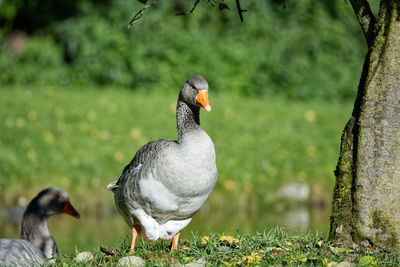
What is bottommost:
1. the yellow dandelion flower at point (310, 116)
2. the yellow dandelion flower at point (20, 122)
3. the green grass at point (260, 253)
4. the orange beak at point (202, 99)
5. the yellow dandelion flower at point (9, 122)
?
the yellow dandelion flower at point (310, 116)

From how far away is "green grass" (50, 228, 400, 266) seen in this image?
12.8ft

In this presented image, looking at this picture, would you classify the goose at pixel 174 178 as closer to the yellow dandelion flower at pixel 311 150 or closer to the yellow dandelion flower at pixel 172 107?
the yellow dandelion flower at pixel 311 150

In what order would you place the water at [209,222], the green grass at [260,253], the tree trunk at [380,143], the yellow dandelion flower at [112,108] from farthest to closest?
the yellow dandelion flower at [112,108] < the water at [209,222] < the tree trunk at [380,143] < the green grass at [260,253]

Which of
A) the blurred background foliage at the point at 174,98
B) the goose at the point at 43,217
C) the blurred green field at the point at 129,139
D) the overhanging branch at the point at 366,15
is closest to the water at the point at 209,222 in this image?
the blurred background foliage at the point at 174,98

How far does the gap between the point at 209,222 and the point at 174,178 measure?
13.3 feet

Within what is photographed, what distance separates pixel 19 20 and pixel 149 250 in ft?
40.4

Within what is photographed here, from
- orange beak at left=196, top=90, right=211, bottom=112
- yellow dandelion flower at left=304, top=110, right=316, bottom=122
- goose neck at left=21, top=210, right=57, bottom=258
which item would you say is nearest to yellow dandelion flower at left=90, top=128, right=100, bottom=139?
goose neck at left=21, top=210, right=57, bottom=258

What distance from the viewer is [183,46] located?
45.4ft

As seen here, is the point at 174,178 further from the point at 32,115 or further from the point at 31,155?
the point at 32,115

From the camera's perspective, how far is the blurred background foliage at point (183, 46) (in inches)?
539

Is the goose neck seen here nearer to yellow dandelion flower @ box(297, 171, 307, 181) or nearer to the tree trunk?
the tree trunk

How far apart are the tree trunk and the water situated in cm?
301

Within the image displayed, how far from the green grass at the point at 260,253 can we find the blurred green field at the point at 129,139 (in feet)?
14.3

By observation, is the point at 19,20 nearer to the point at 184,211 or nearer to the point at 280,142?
the point at 280,142
